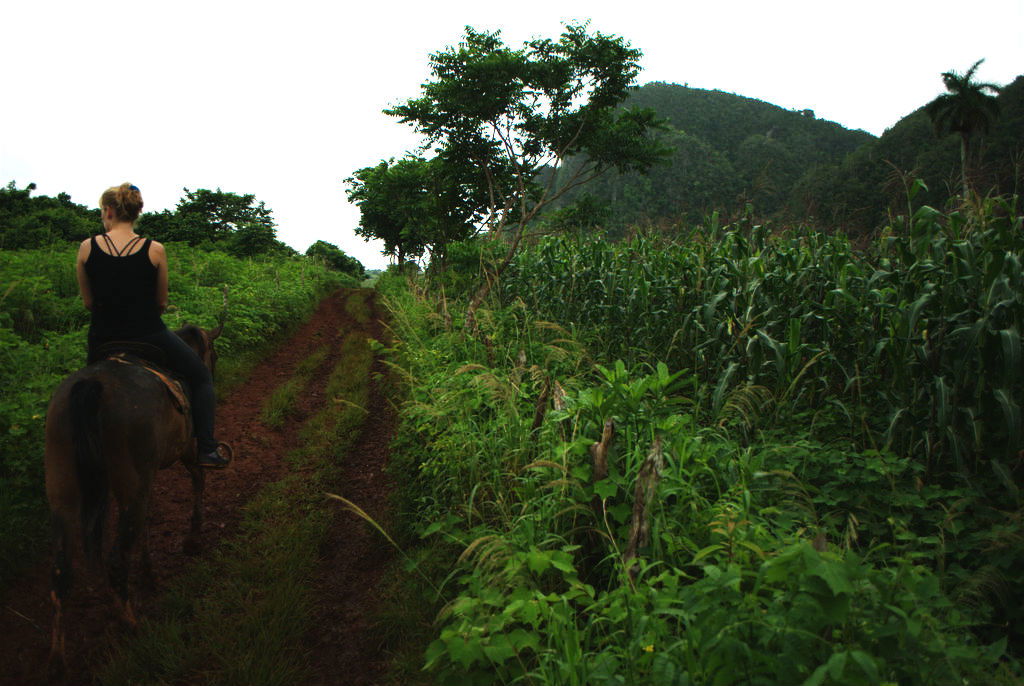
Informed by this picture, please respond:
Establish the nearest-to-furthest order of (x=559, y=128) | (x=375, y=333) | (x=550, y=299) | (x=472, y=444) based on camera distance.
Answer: (x=472, y=444), (x=550, y=299), (x=375, y=333), (x=559, y=128)

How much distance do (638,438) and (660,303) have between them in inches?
137

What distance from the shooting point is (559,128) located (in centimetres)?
1448

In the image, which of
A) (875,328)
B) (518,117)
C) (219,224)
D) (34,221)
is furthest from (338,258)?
(875,328)

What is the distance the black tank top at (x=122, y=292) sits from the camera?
344 cm

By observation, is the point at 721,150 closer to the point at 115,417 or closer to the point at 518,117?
the point at 518,117

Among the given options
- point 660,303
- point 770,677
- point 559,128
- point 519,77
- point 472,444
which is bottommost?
point 770,677

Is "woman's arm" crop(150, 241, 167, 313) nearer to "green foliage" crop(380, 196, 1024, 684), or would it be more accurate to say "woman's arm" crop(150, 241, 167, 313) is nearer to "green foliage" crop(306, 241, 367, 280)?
"green foliage" crop(380, 196, 1024, 684)

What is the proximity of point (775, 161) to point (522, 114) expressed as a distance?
167 ft

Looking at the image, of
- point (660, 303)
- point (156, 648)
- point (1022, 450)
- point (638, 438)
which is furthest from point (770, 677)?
point (660, 303)

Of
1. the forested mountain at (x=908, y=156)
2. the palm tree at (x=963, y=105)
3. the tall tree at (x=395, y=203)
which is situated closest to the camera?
the tall tree at (x=395, y=203)

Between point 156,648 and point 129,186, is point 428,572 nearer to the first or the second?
point 156,648

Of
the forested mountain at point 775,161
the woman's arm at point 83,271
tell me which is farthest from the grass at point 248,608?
the forested mountain at point 775,161

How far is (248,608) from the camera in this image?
3.23 metres

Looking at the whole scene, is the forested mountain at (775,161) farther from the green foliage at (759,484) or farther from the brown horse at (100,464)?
the brown horse at (100,464)
